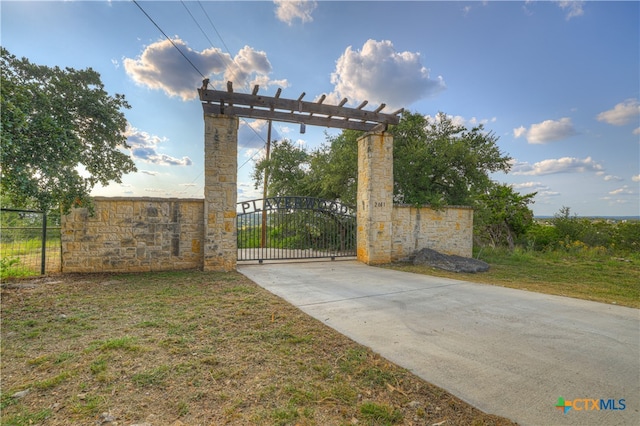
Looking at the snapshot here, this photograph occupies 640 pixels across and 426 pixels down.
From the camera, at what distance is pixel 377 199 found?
7820 mm

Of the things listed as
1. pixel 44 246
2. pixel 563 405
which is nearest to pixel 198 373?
pixel 563 405

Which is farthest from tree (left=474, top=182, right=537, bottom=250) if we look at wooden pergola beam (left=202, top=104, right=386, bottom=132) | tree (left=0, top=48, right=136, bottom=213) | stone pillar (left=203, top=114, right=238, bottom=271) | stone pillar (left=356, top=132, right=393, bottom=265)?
tree (left=0, top=48, right=136, bottom=213)

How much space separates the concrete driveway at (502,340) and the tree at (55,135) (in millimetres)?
3875

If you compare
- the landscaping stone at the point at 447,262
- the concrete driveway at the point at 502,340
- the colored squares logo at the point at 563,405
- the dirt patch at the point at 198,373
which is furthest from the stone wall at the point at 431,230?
the colored squares logo at the point at 563,405

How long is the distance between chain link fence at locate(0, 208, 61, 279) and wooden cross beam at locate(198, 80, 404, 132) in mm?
4181

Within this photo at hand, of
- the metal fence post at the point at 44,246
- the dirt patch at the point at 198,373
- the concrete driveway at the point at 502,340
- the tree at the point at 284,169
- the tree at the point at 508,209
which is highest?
the tree at the point at 284,169

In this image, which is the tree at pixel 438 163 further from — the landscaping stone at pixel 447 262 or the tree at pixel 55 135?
the tree at pixel 55 135

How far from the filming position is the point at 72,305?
3746 mm

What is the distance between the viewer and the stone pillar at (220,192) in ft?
20.9

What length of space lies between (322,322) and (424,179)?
748 cm

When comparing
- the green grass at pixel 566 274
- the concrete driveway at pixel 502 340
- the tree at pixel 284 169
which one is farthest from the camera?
the tree at pixel 284 169

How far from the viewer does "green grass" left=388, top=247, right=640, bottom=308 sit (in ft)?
16.4

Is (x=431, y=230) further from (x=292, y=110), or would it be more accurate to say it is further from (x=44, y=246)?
(x=44, y=246)

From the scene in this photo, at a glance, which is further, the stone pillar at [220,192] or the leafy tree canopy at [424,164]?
the leafy tree canopy at [424,164]
